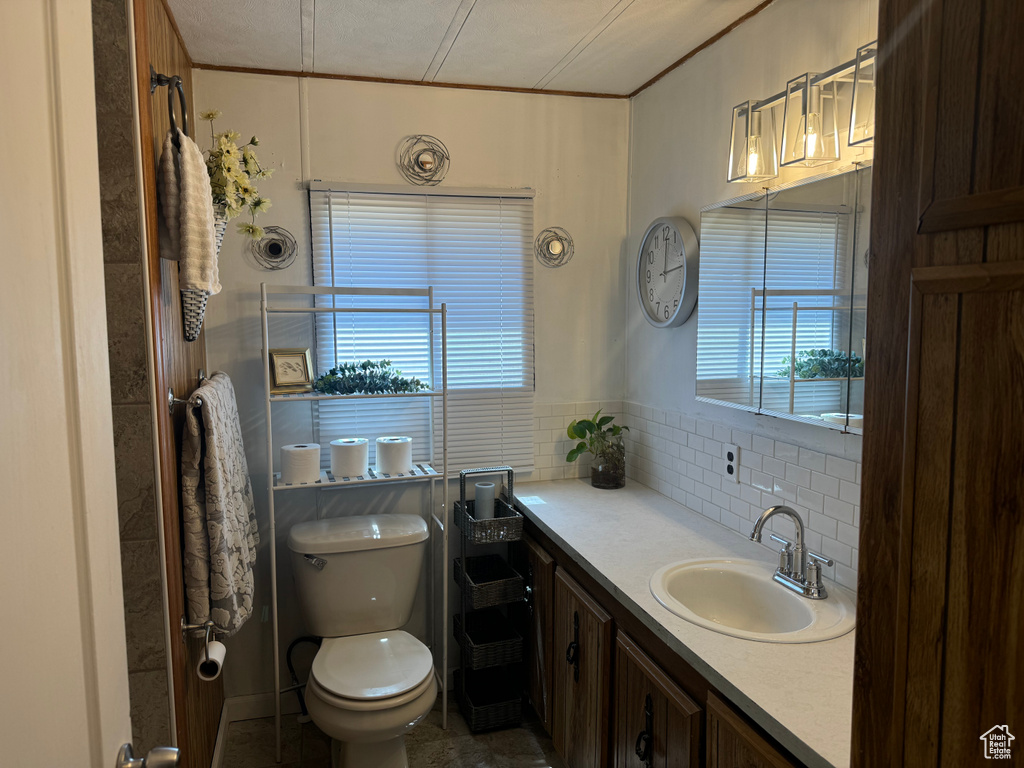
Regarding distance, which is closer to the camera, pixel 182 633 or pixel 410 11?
pixel 182 633

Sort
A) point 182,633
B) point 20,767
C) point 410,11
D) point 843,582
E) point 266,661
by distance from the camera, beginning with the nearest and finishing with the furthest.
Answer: point 20,767
point 182,633
point 843,582
point 410,11
point 266,661

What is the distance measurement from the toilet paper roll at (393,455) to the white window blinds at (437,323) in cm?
21

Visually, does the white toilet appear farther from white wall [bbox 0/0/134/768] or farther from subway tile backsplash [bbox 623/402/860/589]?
white wall [bbox 0/0/134/768]

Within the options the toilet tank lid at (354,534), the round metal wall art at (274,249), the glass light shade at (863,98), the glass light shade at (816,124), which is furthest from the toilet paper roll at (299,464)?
the glass light shade at (863,98)

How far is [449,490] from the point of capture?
294cm

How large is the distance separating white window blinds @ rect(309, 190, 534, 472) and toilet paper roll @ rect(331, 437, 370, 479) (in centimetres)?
22

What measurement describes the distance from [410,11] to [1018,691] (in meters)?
2.24

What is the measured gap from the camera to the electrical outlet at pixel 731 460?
2.32m

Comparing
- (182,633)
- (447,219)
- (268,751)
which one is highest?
(447,219)

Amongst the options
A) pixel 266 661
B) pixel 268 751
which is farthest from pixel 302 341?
pixel 268 751

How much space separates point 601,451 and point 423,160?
1.43 metres

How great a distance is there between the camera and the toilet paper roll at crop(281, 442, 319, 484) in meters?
2.49

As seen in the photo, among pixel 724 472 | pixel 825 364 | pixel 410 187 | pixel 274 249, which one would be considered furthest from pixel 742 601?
pixel 274 249

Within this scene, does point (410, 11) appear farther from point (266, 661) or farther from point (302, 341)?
point (266, 661)
